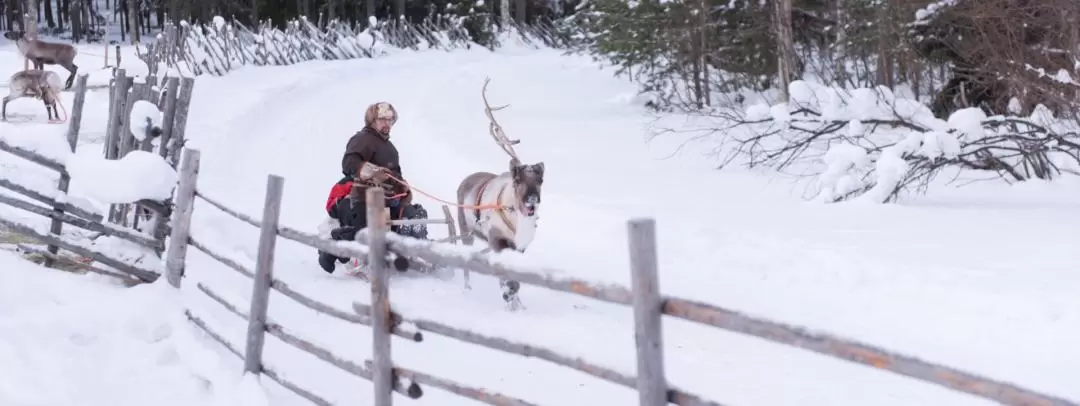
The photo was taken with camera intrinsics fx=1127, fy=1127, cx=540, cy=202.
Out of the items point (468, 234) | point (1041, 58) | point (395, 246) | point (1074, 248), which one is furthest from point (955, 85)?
point (395, 246)

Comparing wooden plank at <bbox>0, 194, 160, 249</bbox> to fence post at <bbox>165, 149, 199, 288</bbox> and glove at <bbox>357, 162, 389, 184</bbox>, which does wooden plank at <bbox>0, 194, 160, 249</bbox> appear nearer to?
fence post at <bbox>165, 149, 199, 288</bbox>

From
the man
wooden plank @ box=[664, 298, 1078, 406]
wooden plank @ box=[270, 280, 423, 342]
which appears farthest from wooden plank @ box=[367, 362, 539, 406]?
the man

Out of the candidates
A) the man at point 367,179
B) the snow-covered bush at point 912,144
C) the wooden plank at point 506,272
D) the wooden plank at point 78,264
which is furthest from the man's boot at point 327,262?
the snow-covered bush at point 912,144

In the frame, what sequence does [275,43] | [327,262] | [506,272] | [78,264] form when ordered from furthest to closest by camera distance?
[275,43]
[327,262]
[78,264]
[506,272]

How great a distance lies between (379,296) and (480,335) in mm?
516

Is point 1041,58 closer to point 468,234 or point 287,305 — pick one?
point 468,234

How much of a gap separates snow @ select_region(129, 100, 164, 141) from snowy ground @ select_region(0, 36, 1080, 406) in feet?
2.58

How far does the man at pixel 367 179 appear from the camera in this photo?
8.00 meters

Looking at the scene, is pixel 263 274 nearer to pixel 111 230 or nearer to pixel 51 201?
pixel 111 230

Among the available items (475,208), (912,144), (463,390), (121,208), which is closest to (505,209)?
(475,208)

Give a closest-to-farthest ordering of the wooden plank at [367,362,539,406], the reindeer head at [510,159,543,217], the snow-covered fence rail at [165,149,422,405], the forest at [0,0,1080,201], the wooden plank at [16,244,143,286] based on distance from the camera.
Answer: the wooden plank at [367,362,539,406], the snow-covered fence rail at [165,149,422,405], the reindeer head at [510,159,543,217], the wooden plank at [16,244,143,286], the forest at [0,0,1080,201]

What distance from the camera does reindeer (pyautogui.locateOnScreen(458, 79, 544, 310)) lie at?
6844 millimetres

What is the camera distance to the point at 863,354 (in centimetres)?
284

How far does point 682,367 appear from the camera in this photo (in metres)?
6.20
